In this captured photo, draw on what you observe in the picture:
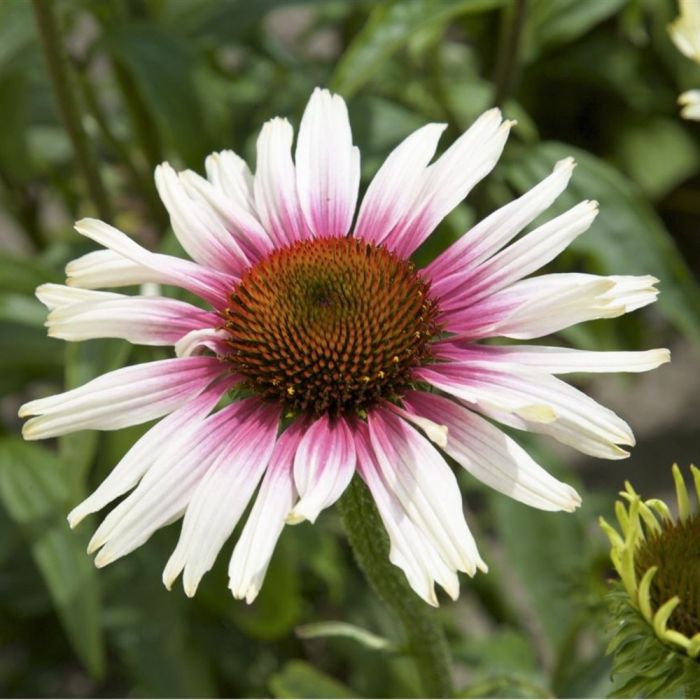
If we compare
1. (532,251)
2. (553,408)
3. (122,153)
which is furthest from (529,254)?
(122,153)

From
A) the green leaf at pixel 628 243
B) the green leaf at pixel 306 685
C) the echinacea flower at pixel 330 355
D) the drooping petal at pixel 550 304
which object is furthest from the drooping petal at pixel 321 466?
the green leaf at pixel 628 243

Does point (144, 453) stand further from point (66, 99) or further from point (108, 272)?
point (66, 99)

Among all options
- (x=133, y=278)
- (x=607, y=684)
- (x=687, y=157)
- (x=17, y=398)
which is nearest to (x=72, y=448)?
(x=133, y=278)

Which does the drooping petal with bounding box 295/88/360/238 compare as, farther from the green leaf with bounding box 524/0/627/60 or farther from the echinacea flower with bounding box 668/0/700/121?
the green leaf with bounding box 524/0/627/60

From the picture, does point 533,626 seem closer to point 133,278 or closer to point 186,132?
point 186,132

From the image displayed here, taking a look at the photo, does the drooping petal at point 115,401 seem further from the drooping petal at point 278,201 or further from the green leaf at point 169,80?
the green leaf at point 169,80
